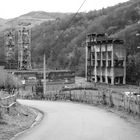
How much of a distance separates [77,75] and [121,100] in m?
82.7

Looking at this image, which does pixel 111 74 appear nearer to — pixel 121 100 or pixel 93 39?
pixel 93 39

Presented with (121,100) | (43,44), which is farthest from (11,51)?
(121,100)

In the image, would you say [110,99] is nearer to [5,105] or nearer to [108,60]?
[5,105]

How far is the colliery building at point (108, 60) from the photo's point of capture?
72.3 m

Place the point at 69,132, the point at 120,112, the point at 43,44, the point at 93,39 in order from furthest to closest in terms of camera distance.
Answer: the point at 43,44
the point at 93,39
the point at 120,112
the point at 69,132


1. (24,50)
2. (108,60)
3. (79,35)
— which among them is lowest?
(108,60)

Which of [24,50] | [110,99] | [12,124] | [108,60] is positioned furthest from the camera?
[24,50]

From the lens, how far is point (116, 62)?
241 feet

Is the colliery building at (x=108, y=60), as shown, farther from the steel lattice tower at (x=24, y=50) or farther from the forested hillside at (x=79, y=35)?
the steel lattice tower at (x=24, y=50)

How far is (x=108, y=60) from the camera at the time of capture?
7362 centimetres

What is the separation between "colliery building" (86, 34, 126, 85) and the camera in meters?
72.3

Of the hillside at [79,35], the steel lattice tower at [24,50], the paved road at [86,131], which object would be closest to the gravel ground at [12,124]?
the paved road at [86,131]

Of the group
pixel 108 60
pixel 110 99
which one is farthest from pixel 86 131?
pixel 108 60

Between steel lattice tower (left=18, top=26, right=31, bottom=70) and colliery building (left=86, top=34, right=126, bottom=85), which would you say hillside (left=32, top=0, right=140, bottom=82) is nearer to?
steel lattice tower (left=18, top=26, right=31, bottom=70)
